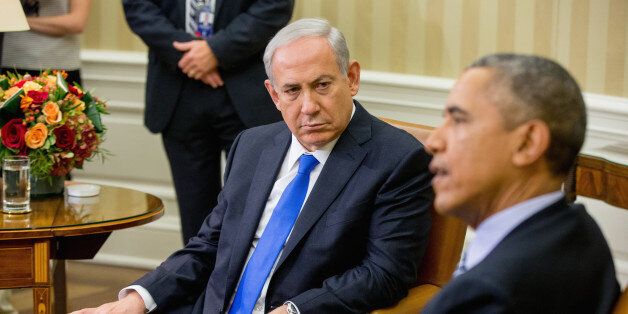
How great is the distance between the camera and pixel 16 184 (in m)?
3.53

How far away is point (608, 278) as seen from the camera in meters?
1.67

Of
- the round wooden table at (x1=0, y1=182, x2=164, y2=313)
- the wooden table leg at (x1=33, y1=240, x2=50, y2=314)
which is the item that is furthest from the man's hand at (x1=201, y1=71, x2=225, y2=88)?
the wooden table leg at (x1=33, y1=240, x2=50, y2=314)

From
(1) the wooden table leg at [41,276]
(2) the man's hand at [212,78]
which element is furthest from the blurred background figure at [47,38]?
(1) the wooden table leg at [41,276]

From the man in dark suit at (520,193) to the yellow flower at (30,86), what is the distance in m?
2.25

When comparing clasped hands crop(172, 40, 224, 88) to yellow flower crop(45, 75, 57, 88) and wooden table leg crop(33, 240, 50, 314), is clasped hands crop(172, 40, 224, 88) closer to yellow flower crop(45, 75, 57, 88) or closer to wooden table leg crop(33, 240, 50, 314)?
yellow flower crop(45, 75, 57, 88)

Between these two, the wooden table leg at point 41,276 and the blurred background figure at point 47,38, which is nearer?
the wooden table leg at point 41,276

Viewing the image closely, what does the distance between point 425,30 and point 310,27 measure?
182cm

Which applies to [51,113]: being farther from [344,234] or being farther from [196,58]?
[344,234]

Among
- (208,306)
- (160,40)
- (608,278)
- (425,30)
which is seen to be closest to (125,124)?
(160,40)

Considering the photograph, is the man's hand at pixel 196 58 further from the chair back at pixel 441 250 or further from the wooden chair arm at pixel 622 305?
the wooden chair arm at pixel 622 305

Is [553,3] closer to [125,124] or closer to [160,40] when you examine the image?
[160,40]

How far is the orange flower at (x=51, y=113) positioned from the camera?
3586 millimetres

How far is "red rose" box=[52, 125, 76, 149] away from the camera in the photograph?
3.63 meters

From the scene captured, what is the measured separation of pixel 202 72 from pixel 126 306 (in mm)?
1655
